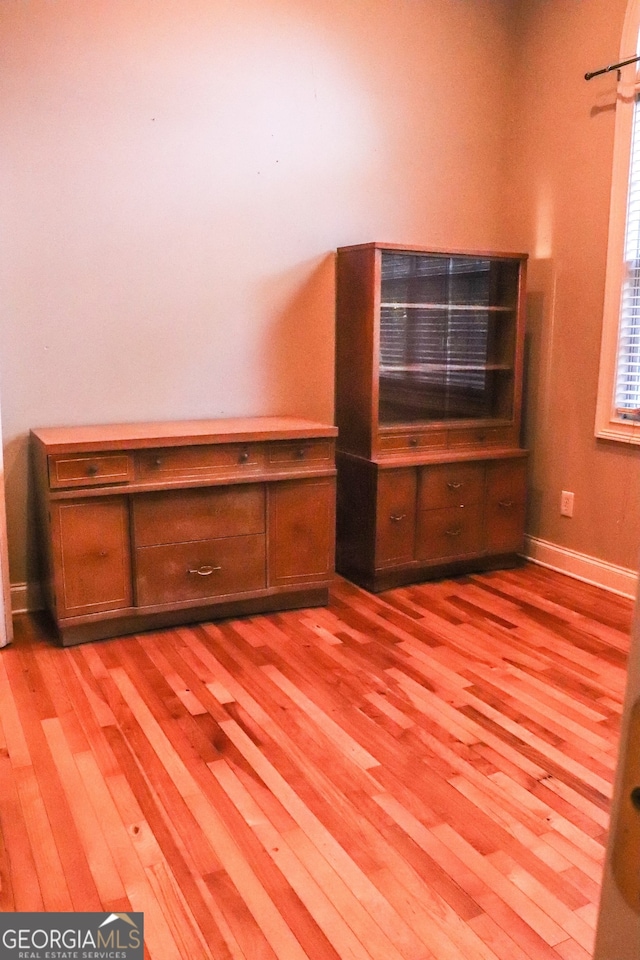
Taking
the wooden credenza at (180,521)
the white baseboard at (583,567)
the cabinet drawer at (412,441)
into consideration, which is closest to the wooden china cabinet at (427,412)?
the cabinet drawer at (412,441)

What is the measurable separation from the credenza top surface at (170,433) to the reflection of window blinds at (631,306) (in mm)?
1338

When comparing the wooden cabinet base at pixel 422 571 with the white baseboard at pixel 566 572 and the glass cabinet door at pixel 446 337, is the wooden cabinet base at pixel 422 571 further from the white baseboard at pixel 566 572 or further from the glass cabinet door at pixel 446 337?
the glass cabinet door at pixel 446 337

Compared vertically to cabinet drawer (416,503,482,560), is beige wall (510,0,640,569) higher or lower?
higher

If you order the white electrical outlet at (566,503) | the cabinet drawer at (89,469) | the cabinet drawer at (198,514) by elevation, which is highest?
the cabinet drawer at (89,469)

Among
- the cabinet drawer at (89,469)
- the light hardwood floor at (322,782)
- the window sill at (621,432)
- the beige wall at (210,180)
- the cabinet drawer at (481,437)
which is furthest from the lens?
the cabinet drawer at (481,437)

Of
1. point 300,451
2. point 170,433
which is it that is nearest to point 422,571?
point 300,451

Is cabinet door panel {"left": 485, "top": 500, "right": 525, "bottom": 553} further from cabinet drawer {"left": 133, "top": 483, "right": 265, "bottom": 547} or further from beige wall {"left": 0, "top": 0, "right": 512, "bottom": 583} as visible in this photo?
cabinet drawer {"left": 133, "top": 483, "right": 265, "bottom": 547}

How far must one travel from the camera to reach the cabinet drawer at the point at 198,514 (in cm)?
299

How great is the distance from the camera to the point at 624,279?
351 cm

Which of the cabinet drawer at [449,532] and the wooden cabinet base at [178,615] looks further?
the cabinet drawer at [449,532]

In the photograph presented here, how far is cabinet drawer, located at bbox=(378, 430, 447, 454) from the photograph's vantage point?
3545 millimetres

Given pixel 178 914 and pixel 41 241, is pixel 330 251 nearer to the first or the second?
pixel 41 241

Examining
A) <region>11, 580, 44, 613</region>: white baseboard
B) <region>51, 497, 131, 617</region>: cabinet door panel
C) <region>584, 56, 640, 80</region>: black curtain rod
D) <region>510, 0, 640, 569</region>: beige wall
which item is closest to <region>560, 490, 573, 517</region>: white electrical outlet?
<region>510, 0, 640, 569</region>: beige wall

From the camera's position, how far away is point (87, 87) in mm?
3109
